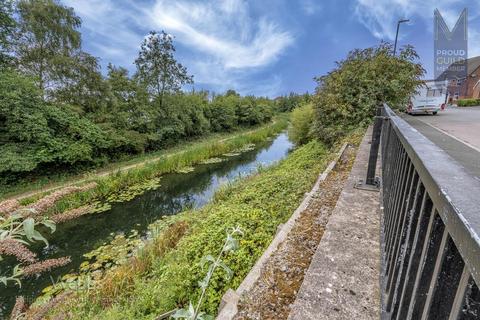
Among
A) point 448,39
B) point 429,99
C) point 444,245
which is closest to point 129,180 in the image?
point 444,245

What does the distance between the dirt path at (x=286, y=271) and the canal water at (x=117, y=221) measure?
4.39m

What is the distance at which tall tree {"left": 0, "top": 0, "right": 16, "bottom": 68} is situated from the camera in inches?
380

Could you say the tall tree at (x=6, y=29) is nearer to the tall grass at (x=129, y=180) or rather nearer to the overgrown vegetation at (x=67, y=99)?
the overgrown vegetation at (x=67, y=99)

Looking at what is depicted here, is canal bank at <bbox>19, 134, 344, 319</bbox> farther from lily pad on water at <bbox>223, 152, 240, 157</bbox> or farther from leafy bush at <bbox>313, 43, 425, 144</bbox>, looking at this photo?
lily pad on water at <bbox>223, 152, 240, 157</bbox>

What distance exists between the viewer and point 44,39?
11.1 m

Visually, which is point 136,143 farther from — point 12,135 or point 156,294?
point 156,294

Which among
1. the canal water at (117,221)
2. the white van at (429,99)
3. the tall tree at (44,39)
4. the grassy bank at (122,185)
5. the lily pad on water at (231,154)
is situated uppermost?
the tall tree at (44,39)

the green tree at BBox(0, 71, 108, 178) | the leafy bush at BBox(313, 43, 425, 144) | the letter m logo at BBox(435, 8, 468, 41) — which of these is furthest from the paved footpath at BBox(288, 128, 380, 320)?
the letter m logo at BBox(435, 8, 468, 41)

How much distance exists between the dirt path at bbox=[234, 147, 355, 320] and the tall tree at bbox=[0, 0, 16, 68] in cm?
1349

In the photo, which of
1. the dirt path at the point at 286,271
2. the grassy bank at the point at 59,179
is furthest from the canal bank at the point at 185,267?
the grassy bank at the point at 59,179

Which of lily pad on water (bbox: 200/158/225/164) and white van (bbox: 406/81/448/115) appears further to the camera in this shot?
lily pad on water (bbox: 200/158/225/164)

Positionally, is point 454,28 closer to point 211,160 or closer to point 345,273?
point 211,160

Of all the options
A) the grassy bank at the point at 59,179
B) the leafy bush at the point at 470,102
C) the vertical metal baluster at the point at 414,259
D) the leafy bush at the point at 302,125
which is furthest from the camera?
the leafy bush at the point at 470,102

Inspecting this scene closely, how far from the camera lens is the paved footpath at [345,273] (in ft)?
4.87
